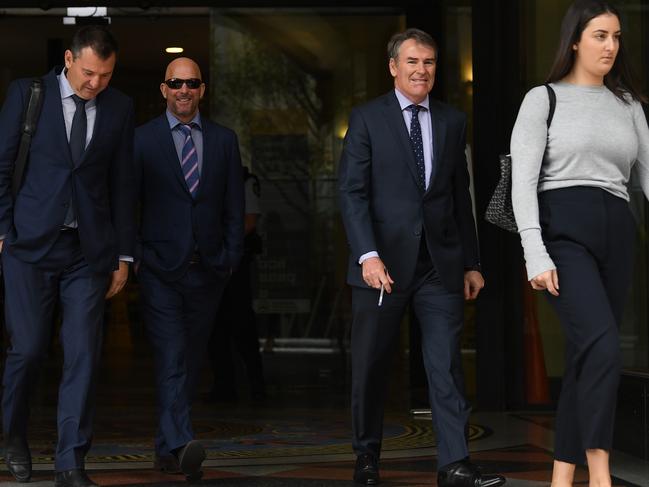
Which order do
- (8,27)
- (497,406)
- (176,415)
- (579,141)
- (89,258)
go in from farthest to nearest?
(8,27) → (497,406) → (176,415) → (89,258) → (579,141)

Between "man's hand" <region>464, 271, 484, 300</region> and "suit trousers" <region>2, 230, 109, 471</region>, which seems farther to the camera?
"man's hand" <region>464, 271, 484, 300</region>

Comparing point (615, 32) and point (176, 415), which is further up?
point (615, 32)

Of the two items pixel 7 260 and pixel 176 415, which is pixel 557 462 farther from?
pixel 7 260

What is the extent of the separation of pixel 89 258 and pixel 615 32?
2278 mm

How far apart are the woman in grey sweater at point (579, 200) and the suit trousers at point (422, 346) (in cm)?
68

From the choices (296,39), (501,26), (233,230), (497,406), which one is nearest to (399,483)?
(233,230)

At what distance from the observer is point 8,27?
1535 centimetres

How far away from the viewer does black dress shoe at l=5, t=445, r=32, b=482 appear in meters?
5.76

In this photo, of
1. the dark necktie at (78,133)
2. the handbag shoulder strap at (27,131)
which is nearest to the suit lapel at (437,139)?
the dark necktie at (78,133)

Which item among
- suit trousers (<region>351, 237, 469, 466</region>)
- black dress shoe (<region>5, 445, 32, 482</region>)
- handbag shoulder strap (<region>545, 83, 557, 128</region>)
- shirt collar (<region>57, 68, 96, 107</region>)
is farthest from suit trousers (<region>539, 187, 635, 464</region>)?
black dress shoe (<region>5, 445, 32, 482</region>)

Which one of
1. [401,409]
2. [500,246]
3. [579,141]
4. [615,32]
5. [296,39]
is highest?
[296,39]

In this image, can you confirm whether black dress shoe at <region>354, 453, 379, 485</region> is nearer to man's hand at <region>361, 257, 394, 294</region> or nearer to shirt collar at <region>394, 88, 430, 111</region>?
man's hand at <region>361, 257, 394, 294</region>

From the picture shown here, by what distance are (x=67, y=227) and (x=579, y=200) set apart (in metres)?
2.11

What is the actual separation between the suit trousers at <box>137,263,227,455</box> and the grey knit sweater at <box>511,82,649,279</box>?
Result: 1797 mm
